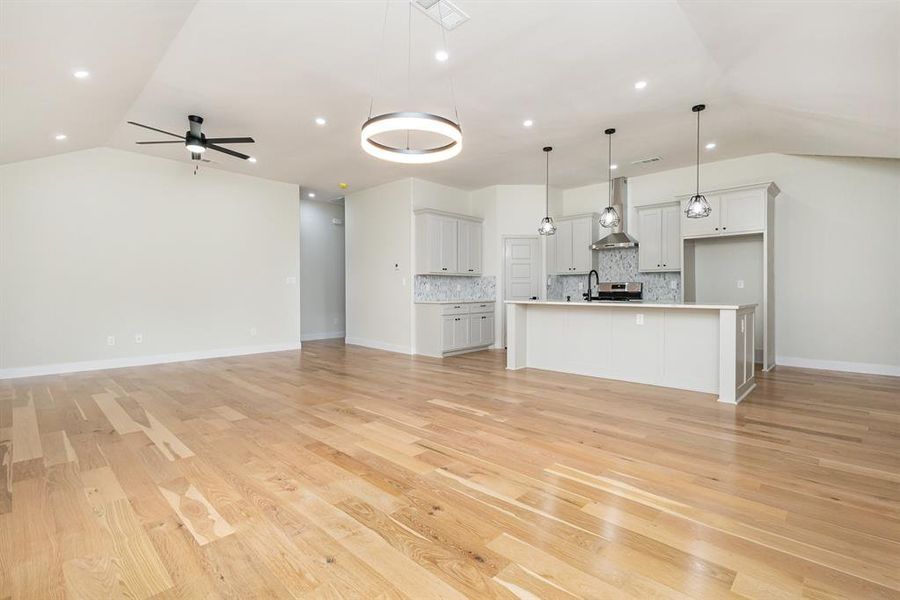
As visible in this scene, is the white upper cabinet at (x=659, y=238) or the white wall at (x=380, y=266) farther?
the white wall at (x=380, y=266)

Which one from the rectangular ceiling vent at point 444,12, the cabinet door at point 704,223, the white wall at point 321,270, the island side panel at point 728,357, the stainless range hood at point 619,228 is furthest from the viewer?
the white wall at point 321,270

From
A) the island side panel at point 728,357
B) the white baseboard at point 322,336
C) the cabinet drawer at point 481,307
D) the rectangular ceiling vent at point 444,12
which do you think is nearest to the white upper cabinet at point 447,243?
the cabinet drawer at point 481,307

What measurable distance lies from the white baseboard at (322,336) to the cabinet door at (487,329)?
394 cm

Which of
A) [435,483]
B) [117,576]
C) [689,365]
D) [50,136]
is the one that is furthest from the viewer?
[50,136]

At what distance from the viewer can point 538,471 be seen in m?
2.52

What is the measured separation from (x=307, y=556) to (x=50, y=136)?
19.2 feet

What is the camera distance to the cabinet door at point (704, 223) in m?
6.10

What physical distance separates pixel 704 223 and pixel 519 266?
317cm

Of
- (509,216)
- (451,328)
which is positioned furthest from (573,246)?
(451,328)

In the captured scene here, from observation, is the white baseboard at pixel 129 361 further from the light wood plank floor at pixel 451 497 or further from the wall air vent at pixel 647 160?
the wall air vent at pixel 647 160

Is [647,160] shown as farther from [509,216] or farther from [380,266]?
[380,266]

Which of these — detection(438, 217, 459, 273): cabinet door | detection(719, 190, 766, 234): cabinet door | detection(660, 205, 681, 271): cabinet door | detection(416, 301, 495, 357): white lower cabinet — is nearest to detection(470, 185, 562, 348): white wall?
detection(416, 301, 495, 357): white lower cabinet

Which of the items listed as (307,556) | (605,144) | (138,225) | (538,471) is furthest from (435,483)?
(138,225)

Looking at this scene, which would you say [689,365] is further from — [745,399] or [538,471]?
[538,471]
